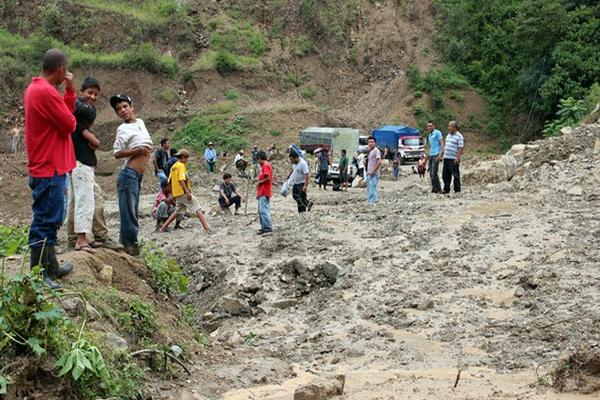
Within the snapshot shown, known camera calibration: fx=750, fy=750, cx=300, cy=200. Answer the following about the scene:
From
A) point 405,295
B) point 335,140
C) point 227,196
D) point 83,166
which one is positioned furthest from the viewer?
point 335,140

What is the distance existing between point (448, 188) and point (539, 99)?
999 inches

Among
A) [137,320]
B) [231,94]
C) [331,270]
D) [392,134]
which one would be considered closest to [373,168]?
[331,270]

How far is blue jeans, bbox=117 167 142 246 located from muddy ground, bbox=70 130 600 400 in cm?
142

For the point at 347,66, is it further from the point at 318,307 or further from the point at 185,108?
the point at 318,307

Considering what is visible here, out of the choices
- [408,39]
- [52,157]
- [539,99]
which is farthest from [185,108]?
[52,157]

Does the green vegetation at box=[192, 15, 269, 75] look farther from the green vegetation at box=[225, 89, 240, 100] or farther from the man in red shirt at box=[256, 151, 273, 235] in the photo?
the man in red shirt at box=[256, 151, 273, 235]

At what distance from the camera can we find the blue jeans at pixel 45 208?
557 centimetres

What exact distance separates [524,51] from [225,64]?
1682 cm

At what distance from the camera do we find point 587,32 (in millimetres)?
37188

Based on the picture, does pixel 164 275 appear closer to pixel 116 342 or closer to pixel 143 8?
pixel 116 342

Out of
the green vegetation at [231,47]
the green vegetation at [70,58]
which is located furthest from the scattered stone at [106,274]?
the green vegetation at [231,47]

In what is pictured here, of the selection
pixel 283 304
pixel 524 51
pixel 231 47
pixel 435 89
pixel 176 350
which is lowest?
pixel 283 304

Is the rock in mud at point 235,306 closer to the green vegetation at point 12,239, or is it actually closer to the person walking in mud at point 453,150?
the green vegetation at point 12,239

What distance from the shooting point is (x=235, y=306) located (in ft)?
30.4
